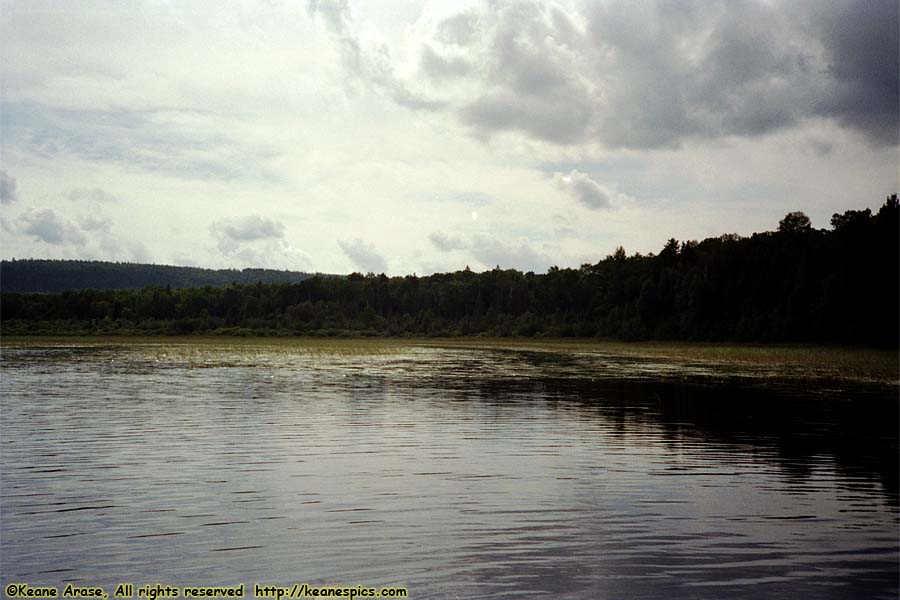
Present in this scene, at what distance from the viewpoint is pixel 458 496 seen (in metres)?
15.0

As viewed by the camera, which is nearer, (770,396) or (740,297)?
(770,396)

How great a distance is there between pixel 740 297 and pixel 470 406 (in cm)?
9675

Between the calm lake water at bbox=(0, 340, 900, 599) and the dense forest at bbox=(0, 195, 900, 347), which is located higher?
the dense forest at bbox=(0, 195, 900, 347)

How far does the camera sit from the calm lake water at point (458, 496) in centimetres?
1038

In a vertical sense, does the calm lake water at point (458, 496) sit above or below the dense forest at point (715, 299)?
below

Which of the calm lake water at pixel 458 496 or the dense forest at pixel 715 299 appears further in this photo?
the dense forest at pixel 715 299

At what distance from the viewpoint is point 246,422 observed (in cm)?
2516

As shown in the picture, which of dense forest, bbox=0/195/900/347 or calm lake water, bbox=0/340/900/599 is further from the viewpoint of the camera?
dense forest, bbox=0/195/900/347

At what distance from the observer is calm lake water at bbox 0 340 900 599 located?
10.4 metres

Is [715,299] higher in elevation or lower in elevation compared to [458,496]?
higher

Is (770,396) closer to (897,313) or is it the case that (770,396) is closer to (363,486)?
(363,486)

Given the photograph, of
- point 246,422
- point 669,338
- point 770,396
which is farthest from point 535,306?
point 246,422

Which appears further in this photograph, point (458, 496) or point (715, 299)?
point (715, 299)

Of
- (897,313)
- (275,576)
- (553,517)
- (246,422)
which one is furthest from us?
(897,313)
